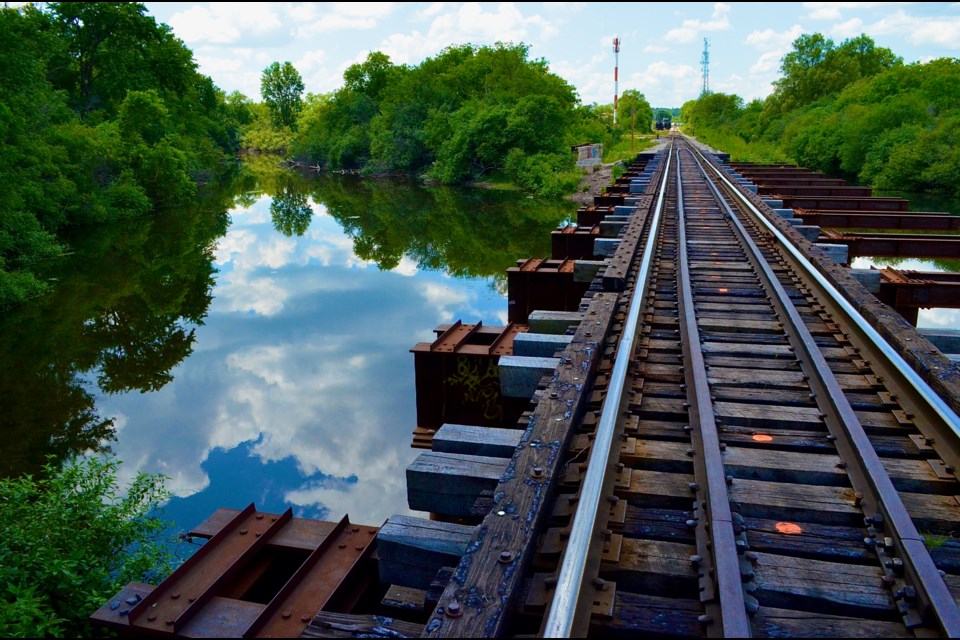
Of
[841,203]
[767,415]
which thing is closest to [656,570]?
[767,415]

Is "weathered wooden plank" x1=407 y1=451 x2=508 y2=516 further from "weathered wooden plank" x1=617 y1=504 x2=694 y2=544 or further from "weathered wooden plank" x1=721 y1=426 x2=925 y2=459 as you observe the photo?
"weathered wooden plank" x1=721 y1=426 x2=925 y2=459

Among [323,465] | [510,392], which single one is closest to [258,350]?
[323,465]

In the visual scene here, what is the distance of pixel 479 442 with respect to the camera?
3.52m

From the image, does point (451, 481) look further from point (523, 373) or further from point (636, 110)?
point (636, 110)

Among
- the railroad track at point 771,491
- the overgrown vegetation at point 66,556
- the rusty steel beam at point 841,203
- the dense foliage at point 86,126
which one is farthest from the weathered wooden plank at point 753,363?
the dense foliage at point 86,126

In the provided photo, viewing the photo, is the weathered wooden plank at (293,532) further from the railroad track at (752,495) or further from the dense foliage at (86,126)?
the dense foliage at (86,126)

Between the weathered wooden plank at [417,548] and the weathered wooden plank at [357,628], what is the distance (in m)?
0.52

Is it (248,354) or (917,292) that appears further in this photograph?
(248,354)

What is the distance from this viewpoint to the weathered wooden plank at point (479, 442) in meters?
3.48

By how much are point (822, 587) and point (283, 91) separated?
429 ft

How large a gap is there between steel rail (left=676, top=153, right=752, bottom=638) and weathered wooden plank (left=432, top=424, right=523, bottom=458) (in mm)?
892

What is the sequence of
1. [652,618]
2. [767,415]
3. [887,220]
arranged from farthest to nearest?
[887,220] → [767,415] → [652,618]

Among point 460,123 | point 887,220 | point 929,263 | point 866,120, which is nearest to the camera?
point 887,220

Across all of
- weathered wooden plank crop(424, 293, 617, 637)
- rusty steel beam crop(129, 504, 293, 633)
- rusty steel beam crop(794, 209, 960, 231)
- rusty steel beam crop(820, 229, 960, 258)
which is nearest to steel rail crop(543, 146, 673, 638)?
weathered wooden plank crop(424, 293, 617, 637)
